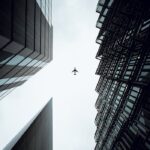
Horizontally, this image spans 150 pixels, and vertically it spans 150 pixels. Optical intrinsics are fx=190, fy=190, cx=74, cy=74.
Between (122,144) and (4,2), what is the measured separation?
17477 millimetres

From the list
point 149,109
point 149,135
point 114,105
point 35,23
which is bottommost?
point 114,105

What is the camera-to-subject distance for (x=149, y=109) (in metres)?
15.6

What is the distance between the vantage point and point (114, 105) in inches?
1083

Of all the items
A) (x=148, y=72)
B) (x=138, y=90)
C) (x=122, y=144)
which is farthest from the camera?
(x=122, y=144)

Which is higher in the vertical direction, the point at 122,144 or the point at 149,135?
the point at 149,135

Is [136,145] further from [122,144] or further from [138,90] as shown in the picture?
[138,90]

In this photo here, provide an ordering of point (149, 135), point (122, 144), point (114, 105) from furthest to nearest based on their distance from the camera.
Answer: point (114, 105) → point (122, 144) → point (149, 135)

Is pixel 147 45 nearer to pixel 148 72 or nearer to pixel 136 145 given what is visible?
pixel 148 72

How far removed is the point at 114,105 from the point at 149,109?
39.4 feet

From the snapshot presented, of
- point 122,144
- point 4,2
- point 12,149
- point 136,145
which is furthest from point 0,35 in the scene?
point 122,144

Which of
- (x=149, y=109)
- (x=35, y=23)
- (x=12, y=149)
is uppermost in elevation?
(x=35, y=23)

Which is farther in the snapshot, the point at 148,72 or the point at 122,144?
the point at 122,144

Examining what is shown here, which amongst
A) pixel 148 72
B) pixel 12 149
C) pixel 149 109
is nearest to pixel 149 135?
pixel 149 109

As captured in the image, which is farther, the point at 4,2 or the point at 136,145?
the point at 136,145
